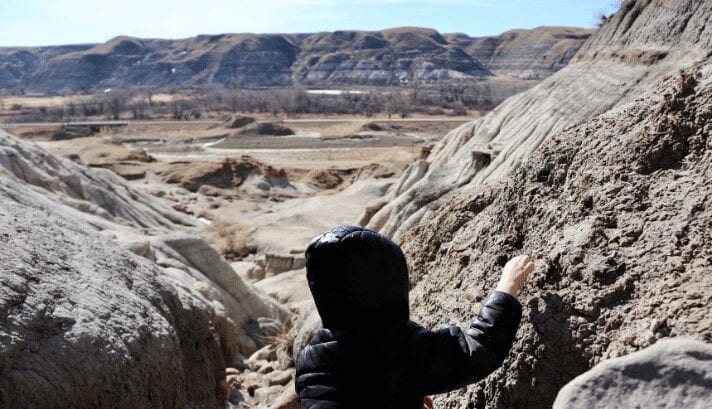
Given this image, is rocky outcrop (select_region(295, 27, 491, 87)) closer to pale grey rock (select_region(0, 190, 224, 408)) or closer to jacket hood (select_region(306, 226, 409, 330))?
pale grey rock (select_region(0, 190, 224, 408))

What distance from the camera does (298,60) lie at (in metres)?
118

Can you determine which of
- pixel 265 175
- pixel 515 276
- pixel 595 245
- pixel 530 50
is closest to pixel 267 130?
pixel 265 175

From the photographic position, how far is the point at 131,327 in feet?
15.8

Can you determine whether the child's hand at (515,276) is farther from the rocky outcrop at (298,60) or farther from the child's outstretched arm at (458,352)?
the rocky outcrop at (298,60)

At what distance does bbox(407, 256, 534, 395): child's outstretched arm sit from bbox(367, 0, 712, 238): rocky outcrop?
4.58 meters

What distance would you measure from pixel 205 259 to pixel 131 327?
A: 4535 mm

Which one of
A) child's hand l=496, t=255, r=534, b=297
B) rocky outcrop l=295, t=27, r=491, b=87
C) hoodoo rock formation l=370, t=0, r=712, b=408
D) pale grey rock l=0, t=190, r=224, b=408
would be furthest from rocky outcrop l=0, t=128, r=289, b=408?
rocky outcrop l=295, t=27, r=491, b=87

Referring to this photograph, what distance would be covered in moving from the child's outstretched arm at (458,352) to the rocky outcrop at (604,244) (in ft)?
1.24

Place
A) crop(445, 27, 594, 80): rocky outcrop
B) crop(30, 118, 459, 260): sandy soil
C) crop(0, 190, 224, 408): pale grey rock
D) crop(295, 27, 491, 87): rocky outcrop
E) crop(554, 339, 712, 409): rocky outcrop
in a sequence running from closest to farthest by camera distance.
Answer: crop(554, 339, 712, 409): rocky outcrop → crop(0, 190, 224, 408): pale grey rock → crop(30, 118, 459, 260): sandy soil → crop(445, 27, 594, 80): rocky outcrop → crop(295, 27, 491, 87): rocky outcrop

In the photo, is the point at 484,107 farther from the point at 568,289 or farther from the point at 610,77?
the point at 568,289

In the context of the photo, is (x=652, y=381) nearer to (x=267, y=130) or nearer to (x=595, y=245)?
(x=595, y=245)

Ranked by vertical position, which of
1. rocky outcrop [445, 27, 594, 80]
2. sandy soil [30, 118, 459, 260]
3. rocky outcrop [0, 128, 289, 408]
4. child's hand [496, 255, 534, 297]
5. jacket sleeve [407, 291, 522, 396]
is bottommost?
sandy soil [30, 118, 459, 260]

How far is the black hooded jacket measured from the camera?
6.91 ft

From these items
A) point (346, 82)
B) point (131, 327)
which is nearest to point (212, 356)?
point (131, 327)
